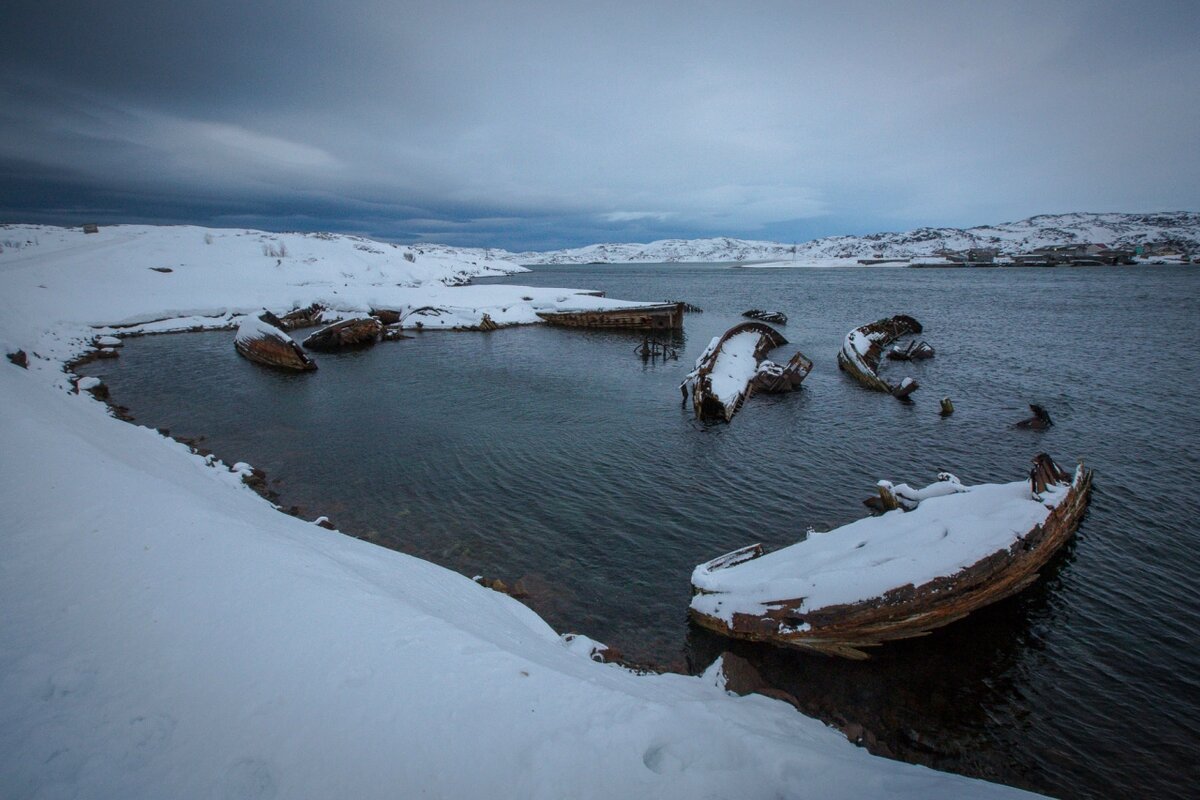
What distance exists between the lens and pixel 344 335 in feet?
105

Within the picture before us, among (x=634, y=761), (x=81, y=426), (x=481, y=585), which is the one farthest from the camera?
(x=81, y=426)

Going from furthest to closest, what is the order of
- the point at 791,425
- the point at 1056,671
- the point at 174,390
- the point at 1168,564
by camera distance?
the point at 174,390 < the point at 791,425 < the point at 1168,564 < the point at 1056,671

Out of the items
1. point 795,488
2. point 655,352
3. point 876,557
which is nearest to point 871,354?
point 655,352

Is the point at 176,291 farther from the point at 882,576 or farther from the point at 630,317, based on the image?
the point at 882,576

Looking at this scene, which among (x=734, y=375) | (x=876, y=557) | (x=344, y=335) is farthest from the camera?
(x=344, y=335)

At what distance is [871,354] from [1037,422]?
10618 mm

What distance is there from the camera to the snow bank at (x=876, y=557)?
7.25 m

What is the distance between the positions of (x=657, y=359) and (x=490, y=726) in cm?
2657

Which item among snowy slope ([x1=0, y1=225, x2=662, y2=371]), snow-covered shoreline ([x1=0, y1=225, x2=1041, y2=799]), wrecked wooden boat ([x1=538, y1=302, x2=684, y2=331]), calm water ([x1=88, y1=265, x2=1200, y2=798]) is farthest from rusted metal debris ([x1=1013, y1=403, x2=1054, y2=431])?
snowy slope ([x1=0, y1=225, x2=662, y2=371])

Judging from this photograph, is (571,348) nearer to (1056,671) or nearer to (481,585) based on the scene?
(481,585)

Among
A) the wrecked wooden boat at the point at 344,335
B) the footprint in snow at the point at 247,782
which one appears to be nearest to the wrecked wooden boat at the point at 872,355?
the footprint in snow at the point at 247,782

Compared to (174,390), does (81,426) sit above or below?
above

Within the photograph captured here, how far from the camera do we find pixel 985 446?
14.9m

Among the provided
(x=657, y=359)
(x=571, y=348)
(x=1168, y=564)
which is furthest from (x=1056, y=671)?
(x=571, y=348)
